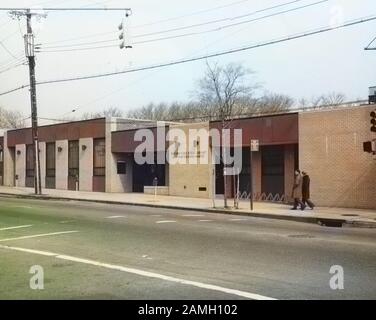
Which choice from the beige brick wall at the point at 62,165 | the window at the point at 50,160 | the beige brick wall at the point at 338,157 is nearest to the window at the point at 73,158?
the beige brick wall at the point at 62,165

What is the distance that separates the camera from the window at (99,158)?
3778 cm

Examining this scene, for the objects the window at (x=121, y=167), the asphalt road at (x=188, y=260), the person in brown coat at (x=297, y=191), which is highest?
the window at (x=121, y=167)

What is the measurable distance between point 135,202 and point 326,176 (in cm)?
923

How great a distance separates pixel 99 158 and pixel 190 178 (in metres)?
8.63

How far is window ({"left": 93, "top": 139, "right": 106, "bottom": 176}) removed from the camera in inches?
1487

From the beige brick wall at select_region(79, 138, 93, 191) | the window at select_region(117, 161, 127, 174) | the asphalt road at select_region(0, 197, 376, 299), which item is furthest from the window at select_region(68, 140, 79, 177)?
the asphalt road at select_region(0, 197, 376, 299)

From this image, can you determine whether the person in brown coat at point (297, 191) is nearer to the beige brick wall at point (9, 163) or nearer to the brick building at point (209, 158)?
the brick building at point (209, 158)

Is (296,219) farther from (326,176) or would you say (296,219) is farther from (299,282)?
(299,282)

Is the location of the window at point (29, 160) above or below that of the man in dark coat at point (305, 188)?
above

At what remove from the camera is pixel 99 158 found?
1506 inches

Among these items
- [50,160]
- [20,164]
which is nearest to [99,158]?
[50,160]

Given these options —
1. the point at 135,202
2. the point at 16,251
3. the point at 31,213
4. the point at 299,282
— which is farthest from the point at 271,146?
the point at 299,282

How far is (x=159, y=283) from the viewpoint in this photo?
27.3ft

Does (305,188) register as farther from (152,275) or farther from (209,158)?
Result: (152,275)
